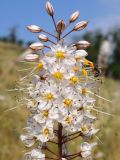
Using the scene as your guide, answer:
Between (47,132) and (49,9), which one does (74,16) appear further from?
(47,132)

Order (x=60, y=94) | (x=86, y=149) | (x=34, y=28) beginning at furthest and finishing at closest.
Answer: (x=86, y=149) → (x=34, y=28) → (x=60, y=94)

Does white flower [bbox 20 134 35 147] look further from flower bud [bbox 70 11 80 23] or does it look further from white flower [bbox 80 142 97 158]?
flower bud [bbox 70 11 80 23]

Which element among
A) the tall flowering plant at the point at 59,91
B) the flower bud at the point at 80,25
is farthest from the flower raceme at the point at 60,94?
the flower bud at the point at 80,25

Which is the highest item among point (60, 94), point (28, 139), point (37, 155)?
point (60, 94)

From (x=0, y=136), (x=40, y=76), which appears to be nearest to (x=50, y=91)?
(x=40, y=76)

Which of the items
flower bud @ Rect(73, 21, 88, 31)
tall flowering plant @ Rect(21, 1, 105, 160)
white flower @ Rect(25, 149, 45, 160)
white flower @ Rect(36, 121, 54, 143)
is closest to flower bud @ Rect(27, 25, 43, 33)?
tall flowering plant @ Rect(21, 1, 105, 160)

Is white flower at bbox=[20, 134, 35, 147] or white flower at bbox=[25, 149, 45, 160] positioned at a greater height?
white flower at bbox=[20, 134, 35, 147]

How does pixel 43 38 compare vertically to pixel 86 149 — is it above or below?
above

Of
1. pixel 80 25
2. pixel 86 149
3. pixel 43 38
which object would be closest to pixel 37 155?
pixel 86 149
